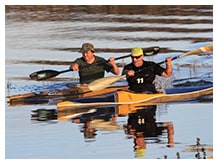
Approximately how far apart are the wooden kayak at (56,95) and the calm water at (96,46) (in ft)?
0.12

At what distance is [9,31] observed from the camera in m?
8.22

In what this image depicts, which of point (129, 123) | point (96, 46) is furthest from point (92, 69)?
point (129, 123)

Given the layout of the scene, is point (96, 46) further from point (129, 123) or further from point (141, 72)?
point (129, 123)

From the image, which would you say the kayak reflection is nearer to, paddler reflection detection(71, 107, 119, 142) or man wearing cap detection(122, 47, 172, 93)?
paddler reflection detection(71, 107, 119, 142)

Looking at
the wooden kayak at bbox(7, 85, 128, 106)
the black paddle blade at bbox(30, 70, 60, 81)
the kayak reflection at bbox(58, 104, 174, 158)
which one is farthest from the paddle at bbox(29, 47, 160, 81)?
the kayak reflection at bbox(58, 104, 174, 158)

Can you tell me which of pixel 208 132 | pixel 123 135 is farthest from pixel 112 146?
pixel 208 132

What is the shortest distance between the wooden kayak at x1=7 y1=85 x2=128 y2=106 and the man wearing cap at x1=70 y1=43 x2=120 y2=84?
0.23ft

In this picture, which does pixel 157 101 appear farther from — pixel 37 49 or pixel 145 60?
pixel 37 49

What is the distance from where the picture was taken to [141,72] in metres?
8.19

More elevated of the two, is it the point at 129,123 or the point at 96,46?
the point at 96,46

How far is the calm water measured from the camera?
809cm

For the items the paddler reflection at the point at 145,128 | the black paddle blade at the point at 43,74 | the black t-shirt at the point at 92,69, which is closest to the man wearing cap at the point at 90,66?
the black t-shirt at the point at 92,69

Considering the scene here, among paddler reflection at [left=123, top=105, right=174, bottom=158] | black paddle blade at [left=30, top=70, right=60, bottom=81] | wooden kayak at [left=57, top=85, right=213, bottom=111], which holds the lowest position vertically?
paddler reflection at [left=123, top=105, right=174, bottom=158]

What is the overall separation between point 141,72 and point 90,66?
0.33m
